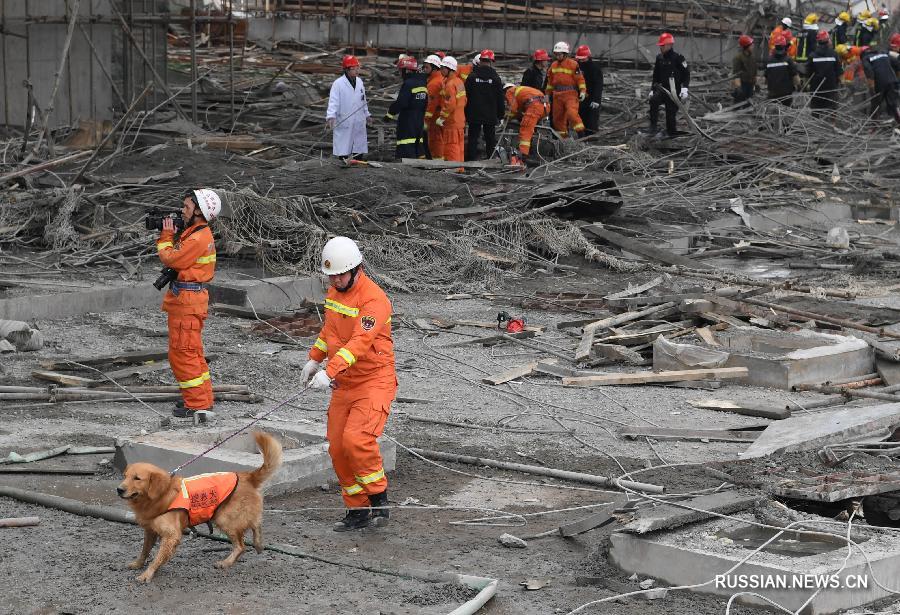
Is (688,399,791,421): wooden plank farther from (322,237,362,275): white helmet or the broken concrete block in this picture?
(322,237,362,275): white helmet

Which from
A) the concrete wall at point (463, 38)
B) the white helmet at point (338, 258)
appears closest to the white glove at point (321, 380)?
the white helmet at point (338, 258)

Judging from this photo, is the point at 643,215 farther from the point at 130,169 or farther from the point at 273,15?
the point at 273,15

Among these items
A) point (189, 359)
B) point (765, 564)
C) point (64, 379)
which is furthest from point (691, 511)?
point (64, 379)

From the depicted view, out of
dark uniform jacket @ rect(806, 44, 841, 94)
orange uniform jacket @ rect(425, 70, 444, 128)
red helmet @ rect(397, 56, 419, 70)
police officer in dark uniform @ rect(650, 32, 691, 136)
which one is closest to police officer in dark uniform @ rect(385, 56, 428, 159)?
red helmet @ rect(397, 56, 419, 70)

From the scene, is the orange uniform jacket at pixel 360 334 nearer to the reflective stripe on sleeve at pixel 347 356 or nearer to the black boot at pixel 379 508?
the reflective stripe on sleeve at pixel 347 356

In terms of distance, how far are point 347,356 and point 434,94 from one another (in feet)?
45.0

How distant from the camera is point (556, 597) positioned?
632 cm

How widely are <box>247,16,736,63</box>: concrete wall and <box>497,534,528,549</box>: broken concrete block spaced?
25.1 metres

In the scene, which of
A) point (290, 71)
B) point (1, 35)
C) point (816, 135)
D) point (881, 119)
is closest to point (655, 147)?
point (816, 135)

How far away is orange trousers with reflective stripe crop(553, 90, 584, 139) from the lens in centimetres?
2269

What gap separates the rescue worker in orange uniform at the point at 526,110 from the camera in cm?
2095

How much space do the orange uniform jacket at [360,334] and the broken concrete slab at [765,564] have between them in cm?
163

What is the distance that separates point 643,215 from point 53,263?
8.54 meters

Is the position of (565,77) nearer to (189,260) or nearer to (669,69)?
(669,69)
